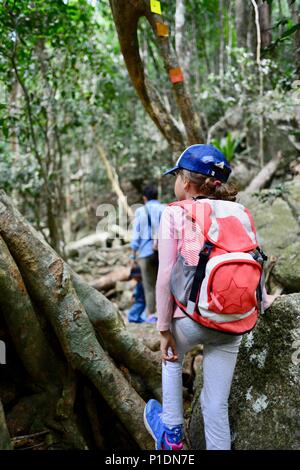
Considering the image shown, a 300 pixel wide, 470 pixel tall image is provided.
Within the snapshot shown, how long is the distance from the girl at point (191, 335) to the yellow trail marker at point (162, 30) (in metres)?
2.06

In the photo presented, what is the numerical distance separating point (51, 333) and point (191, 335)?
3.35ft

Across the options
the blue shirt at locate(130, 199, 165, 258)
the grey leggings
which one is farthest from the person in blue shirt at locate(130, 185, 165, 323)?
the grey leggings

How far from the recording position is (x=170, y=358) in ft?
6.86

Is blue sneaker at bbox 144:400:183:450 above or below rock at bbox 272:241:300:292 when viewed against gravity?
below

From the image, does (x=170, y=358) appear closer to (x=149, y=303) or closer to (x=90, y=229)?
(x=149, y=303)

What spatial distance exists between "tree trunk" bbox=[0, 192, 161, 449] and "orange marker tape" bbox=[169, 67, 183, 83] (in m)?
2.27

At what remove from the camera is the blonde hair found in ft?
6.97

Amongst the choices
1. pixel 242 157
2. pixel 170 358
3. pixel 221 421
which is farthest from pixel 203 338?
pixel 242 157

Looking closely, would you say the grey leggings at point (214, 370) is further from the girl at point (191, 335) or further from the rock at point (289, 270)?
the rock at point (289, 270)

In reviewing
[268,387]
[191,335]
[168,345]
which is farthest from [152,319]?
[191,335]

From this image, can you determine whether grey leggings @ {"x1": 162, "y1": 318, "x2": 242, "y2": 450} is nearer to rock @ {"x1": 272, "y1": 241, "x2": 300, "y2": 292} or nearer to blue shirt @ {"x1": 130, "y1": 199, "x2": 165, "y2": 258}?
rock @ {"x1": 272, "y1": 241, "x2": 300, "y2": 292}

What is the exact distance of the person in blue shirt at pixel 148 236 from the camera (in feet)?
16.0

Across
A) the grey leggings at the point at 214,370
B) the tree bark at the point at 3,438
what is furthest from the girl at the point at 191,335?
the tree bark at the point at 3,438

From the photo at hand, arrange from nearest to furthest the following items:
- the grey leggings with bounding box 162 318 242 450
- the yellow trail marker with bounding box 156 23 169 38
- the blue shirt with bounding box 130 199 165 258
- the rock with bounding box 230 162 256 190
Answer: the grey leggings with bounding box 162 318 242 450
the yellow trail marker with bounding box 156 23 169 38
the blue shirt with bounding box 130 199 165 258
the rock with bounding box 230 162 256 190
